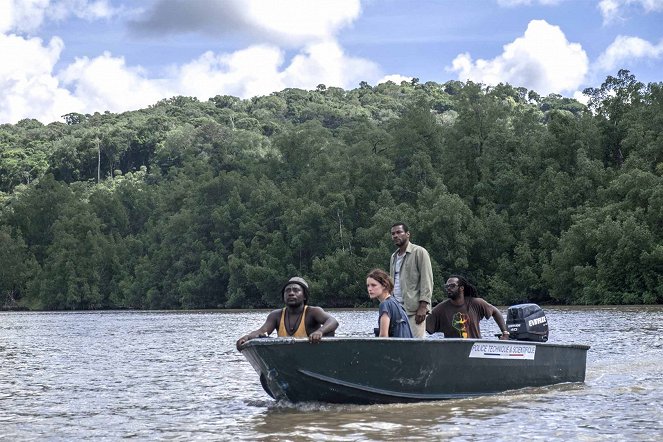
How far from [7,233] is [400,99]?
79.2 m

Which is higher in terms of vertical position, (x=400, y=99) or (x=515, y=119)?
(x=400, y=99)

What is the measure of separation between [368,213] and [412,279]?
251 feet

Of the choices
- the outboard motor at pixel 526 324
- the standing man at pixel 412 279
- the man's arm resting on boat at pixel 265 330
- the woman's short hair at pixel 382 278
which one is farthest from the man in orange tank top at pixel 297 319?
the outboard motor at pixel 526 324

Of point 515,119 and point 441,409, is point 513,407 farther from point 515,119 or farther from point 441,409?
point 515,119

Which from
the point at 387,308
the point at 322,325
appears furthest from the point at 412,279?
the point at 322,325

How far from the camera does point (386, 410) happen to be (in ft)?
44.3

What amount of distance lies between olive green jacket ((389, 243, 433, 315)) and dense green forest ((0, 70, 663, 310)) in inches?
1942

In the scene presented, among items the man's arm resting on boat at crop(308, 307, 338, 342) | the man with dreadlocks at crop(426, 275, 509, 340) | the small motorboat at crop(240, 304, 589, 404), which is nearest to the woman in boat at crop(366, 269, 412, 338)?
the small motorboat at crop(240, 304, 589, 404)

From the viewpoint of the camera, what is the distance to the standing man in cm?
1393

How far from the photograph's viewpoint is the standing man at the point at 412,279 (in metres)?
13.9

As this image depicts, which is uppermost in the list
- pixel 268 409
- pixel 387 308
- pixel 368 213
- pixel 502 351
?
pixel 368 213

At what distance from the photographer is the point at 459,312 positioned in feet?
48.8

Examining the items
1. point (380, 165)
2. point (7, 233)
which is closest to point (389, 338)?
point (380, 165)

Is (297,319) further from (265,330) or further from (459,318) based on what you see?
(459,318)
